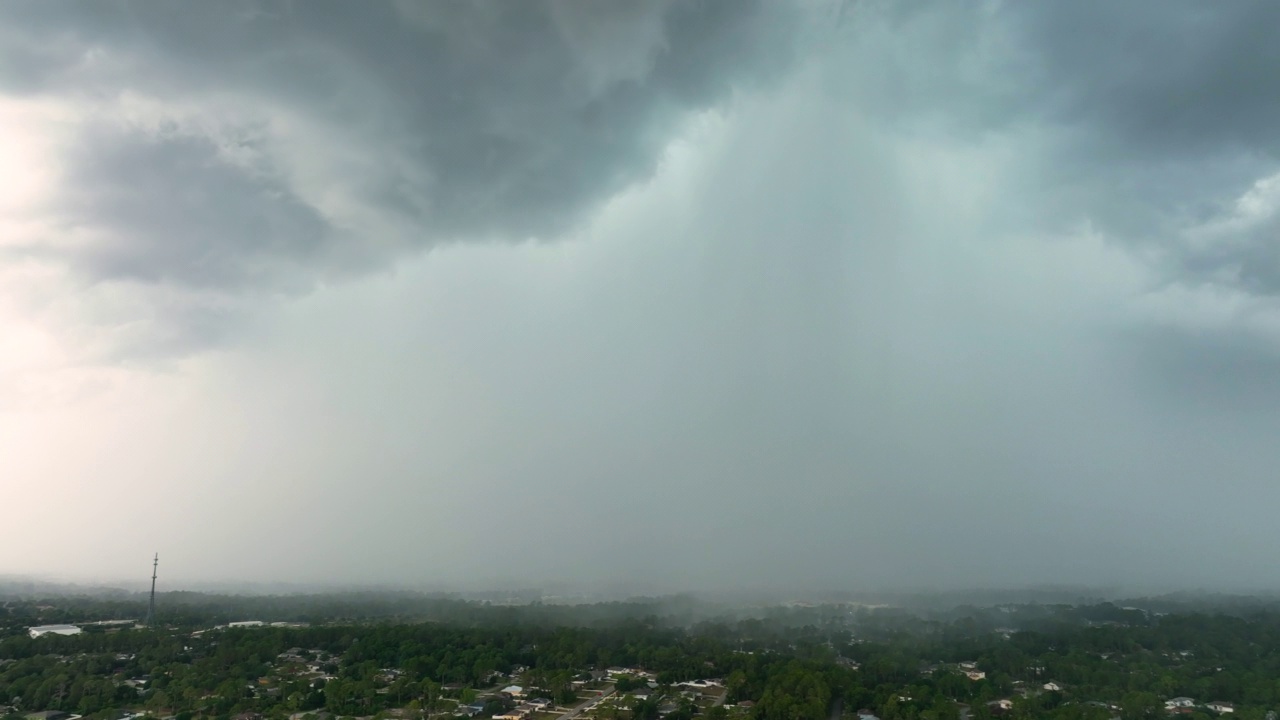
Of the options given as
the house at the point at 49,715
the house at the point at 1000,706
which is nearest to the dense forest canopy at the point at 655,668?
the house at the point at 1000,706

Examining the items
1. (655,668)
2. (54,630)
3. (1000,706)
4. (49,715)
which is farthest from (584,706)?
(54,630)

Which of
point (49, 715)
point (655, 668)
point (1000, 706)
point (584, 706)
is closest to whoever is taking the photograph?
point (49, 715)

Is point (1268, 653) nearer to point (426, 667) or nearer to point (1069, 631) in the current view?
point (1069, 631)

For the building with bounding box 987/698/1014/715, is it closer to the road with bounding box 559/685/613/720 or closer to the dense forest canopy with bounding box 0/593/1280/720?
the dense forest canopy with bounding box 0/593/1280/720

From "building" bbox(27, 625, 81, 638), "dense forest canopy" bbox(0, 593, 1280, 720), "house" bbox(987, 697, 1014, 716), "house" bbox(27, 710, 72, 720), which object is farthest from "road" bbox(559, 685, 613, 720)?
"building" bbox(27, 625, 81, 638)

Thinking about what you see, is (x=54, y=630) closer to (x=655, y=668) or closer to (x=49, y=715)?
(x=49, y=715)

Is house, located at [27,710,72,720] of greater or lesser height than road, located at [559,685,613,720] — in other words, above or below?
above

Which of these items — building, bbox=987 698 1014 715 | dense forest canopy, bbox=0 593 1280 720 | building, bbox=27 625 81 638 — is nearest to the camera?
building, bbox=987 698 1014 715

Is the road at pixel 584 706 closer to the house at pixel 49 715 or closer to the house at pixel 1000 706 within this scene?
the house at pixel 1000 706
